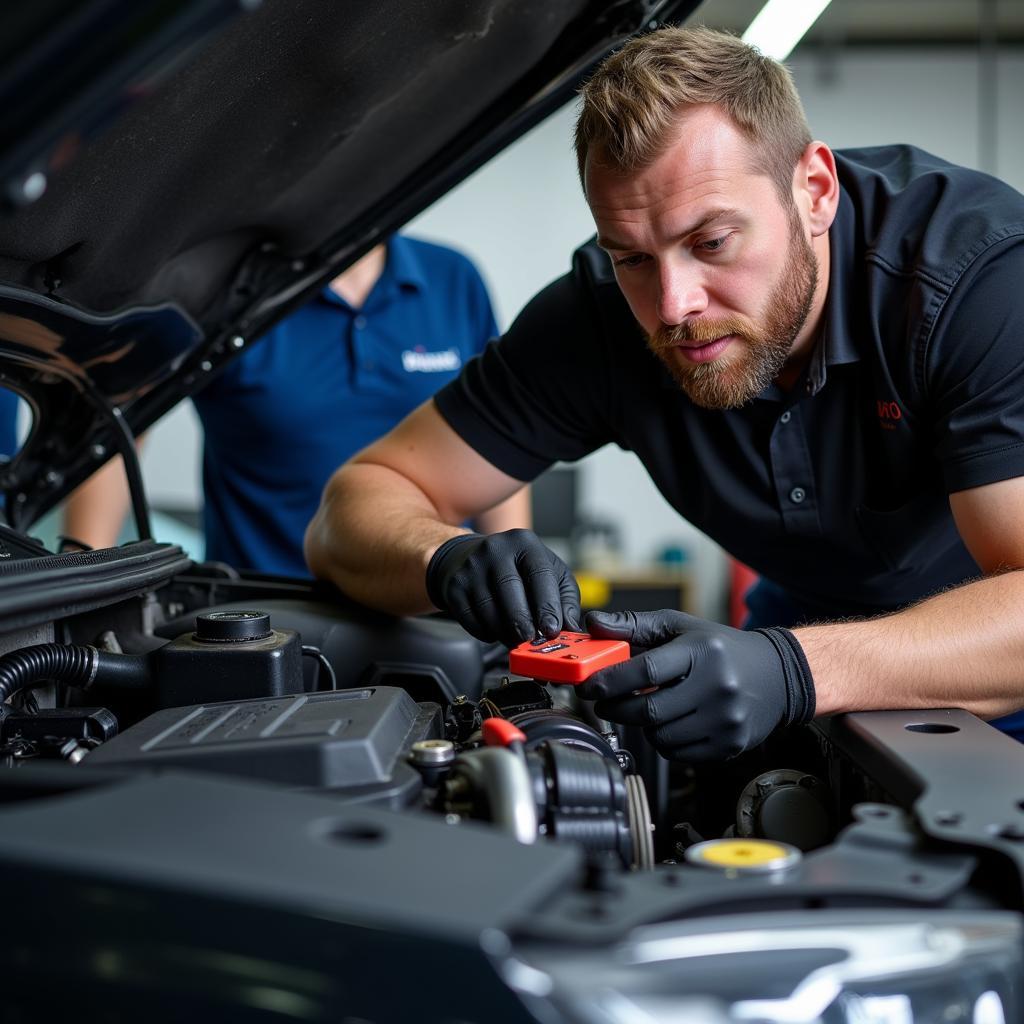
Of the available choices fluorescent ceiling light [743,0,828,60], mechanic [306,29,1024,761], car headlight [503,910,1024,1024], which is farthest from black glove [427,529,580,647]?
fluorescent ceiling light [743,0,828,60]

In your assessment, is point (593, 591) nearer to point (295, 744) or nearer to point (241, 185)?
point (241, 185)

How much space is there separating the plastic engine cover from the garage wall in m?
4.60

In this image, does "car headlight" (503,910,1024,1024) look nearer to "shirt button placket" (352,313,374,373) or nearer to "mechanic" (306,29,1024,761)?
"mechanic" (306,29,1024,761)

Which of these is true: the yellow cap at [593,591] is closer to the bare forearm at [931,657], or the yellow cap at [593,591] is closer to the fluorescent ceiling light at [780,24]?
the fluorescent ceiling light at [780,24]

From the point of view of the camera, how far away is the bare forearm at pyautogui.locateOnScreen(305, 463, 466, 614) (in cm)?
160

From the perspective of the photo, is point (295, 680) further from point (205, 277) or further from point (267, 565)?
point (267, 565)

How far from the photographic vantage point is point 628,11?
1582 mm

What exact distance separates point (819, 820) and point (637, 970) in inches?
20.5

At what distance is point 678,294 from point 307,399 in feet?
3.50

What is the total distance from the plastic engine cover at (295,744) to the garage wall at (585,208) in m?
4.60

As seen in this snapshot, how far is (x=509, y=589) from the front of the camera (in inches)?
53.5

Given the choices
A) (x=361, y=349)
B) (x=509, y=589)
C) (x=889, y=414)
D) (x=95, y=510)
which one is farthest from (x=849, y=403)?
(x=95, y=510)

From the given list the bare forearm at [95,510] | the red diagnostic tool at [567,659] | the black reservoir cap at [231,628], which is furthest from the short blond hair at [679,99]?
the bare forearm at [95,510]

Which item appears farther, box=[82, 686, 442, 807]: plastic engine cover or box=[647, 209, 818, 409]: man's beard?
box=[647, 209, 818, 409]: man's beard
